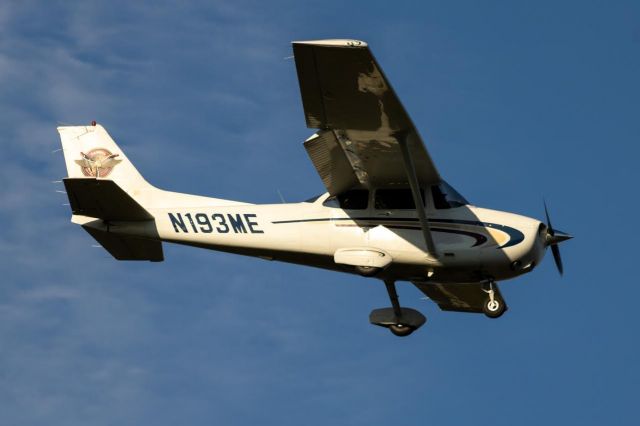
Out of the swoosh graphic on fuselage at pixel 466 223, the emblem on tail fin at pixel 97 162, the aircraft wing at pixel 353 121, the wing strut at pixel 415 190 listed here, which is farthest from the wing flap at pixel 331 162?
the emblem on tail fin at pixel 97 162

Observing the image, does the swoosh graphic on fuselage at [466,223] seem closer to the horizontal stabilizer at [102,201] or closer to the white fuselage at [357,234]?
the white fuselage at [357,234]

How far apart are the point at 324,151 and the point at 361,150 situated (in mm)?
594

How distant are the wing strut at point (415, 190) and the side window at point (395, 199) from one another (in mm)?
231

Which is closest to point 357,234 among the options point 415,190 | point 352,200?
point 352,200

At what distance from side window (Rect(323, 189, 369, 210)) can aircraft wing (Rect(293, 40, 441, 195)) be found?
4.0 inches

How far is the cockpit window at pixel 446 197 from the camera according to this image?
62.6ft

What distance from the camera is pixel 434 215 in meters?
19.0

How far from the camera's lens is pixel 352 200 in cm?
1944

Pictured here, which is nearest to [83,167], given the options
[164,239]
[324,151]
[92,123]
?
[92,123]

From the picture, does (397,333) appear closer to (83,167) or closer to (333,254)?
(333,254)

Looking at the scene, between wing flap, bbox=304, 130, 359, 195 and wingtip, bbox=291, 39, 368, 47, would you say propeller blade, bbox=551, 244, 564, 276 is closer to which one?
wing flap, bbox=304, 130, 359, 195

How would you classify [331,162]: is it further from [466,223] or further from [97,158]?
[97,158]

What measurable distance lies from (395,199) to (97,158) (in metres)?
5.69

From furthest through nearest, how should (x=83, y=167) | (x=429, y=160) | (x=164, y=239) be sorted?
(x=83, y=167), (x=164, y=239), (x=429, y=160)
